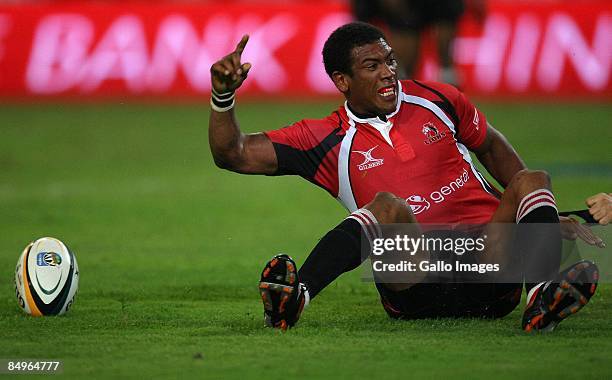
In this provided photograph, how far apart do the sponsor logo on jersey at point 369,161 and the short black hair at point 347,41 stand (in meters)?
0.46

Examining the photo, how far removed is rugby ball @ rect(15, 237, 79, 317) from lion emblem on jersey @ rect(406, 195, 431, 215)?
1831 millimetres

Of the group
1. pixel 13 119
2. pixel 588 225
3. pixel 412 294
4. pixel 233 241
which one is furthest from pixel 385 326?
pixel 13 119

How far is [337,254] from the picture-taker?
571 cm

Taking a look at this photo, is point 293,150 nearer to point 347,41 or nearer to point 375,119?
point 375,119

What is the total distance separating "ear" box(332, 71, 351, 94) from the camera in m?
6.41

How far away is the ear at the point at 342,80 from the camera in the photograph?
6406 mm

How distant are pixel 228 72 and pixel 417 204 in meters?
1.16

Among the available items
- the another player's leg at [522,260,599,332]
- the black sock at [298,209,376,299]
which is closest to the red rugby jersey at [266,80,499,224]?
the black sock at [298,209,376,299]

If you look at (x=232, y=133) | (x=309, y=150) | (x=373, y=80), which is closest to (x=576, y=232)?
(x=373, y=80)

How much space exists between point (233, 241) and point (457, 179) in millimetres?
3365

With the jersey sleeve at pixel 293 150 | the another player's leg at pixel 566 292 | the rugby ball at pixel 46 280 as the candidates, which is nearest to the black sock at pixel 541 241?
the another player's leg at pixel 566 292

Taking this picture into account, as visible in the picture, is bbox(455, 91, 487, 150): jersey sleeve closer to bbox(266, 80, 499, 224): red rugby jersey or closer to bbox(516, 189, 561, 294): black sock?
bbox(266, 80, 499, 224): red rugby jersey

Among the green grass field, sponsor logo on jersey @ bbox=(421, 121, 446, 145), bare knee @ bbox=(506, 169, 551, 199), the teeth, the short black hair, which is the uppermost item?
the short black hair

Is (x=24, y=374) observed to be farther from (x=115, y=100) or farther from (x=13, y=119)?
(x=115, y=100)
